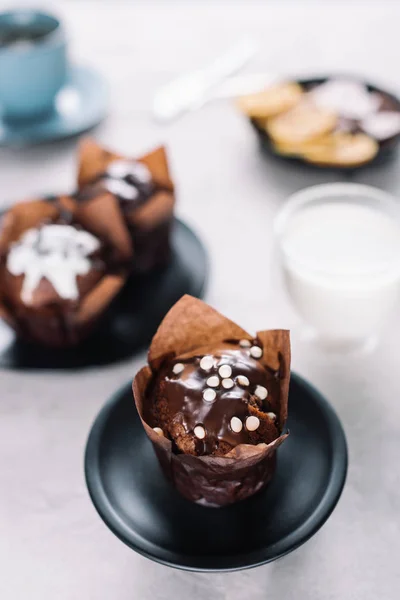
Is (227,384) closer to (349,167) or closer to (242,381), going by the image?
(242,381)

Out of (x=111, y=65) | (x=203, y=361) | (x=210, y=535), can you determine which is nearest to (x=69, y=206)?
(x=203, y=361)

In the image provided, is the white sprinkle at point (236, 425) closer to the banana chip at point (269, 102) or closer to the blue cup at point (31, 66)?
the banana chip at point (269, 102)

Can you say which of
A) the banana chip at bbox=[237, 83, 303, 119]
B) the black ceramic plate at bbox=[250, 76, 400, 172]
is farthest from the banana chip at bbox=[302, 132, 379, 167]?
the banana chip at bbox=[237, 83, 303, 119]

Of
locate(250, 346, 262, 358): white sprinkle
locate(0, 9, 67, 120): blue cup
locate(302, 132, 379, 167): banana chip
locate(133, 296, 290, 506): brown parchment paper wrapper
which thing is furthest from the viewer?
locate(0, 9, 67, 120): blue cup

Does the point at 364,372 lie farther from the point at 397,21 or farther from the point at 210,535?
the point at 397,21

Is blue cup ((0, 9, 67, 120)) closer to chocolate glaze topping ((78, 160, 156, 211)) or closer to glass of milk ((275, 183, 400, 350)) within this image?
chocolate glaze topping ((78, 160, 156, 211))

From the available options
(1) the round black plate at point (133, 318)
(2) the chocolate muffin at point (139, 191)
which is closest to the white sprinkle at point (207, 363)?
(1) the round black plate at point (133, 318)

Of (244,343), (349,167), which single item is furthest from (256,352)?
(349,167)
